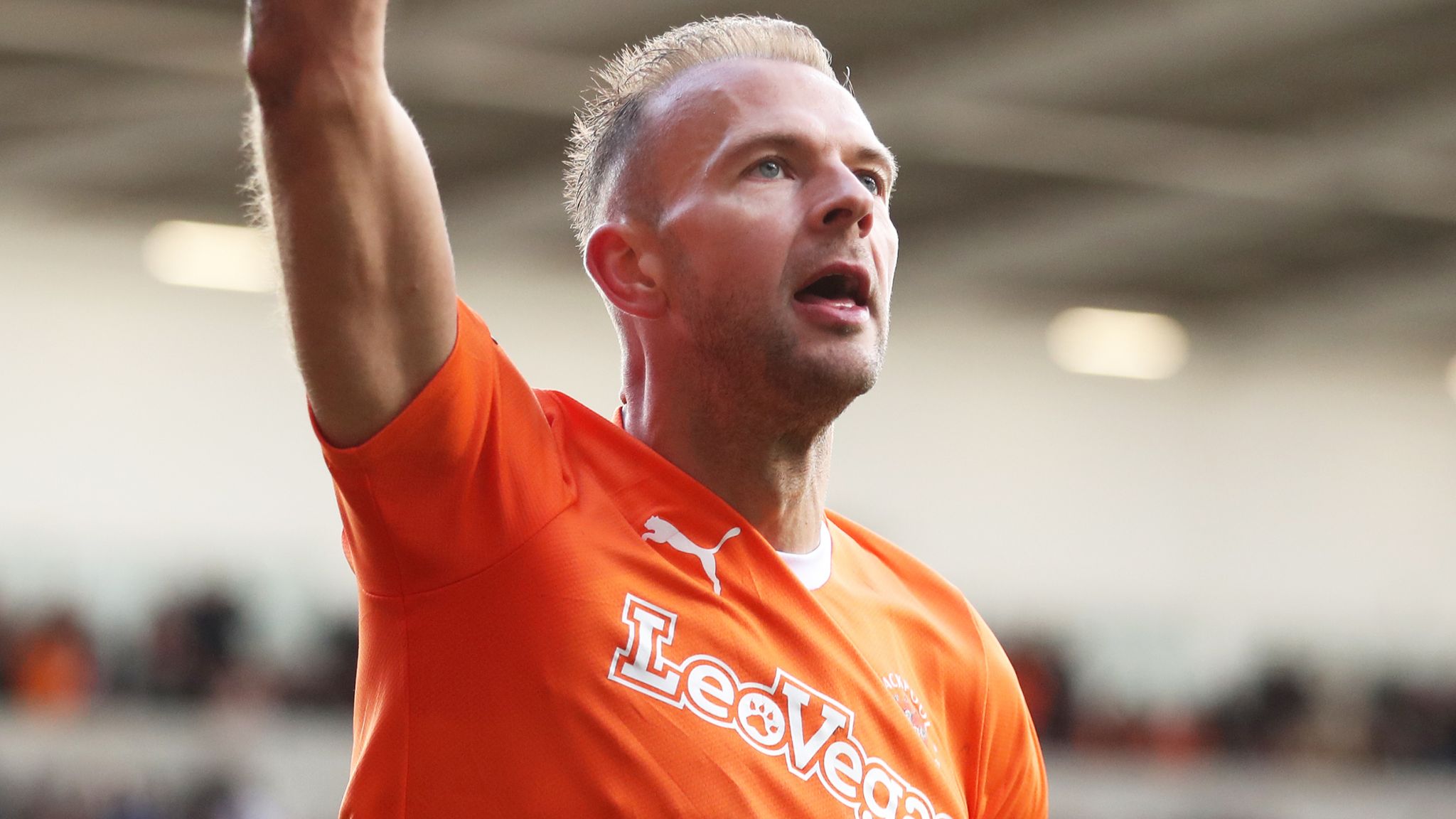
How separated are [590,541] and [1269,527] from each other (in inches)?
681

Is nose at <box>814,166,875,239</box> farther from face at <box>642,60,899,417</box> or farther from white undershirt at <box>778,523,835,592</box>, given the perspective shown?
white undershirt at <box>778,523,835,592</box>

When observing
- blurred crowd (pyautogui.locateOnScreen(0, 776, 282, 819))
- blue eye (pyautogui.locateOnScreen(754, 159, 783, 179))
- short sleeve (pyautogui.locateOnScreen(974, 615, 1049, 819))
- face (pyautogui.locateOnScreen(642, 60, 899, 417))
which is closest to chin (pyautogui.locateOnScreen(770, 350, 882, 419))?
face (pyautogui.locateOnScreen(642, 60, 899, 417))

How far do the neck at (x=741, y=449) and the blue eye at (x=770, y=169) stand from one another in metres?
0.30

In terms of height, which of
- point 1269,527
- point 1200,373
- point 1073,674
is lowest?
point 1073,674

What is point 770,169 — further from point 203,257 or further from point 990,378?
point 990,378

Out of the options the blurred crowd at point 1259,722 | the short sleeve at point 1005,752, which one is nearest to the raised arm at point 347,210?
the short sleeve at point 1005,752

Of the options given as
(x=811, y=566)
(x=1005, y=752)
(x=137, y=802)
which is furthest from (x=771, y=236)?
(x=137, y=802)

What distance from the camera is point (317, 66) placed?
5.76 ft

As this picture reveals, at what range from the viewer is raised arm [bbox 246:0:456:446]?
176 cm

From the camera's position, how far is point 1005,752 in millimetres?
2572

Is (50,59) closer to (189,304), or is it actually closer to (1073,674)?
(189,304)

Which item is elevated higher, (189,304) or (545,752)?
(189,304)

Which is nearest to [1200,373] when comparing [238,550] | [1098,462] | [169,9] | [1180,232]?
[1098,462]

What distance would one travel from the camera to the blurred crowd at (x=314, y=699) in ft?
36.6
